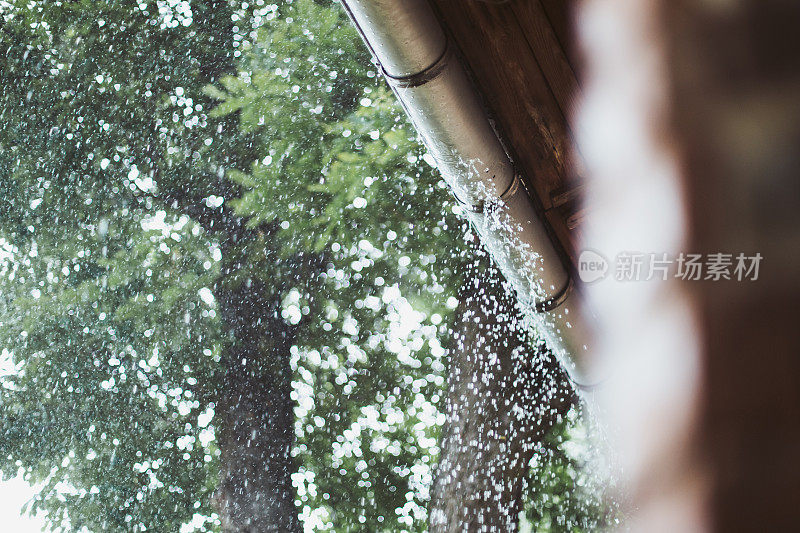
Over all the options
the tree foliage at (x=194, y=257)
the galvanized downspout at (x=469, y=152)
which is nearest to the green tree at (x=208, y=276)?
the tree foliage at (x=194, y=257)

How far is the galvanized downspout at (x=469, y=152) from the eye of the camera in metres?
1.92

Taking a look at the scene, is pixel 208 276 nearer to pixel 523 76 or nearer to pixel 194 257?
pixel 194 257

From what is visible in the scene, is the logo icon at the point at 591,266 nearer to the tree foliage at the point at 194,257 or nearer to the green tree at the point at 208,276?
the tree foliage at the point at 194,257

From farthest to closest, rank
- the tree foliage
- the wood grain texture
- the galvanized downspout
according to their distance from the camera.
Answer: the tree foliage
the wood grain texture
the galvanized downspout

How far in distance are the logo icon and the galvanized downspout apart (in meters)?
0.10

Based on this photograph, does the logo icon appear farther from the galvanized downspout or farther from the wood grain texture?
the wood grain texture

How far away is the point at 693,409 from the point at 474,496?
3.43 metres

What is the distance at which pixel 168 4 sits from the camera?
20.6 feet

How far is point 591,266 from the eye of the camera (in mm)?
2291

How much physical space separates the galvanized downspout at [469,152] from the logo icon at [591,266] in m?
0.10

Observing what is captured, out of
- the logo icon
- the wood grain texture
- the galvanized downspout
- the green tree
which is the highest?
the green tree

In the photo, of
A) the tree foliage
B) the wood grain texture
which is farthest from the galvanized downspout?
the tree foliage

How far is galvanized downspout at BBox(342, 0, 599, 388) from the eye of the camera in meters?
1.92

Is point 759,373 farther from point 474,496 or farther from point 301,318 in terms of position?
point 301,318
